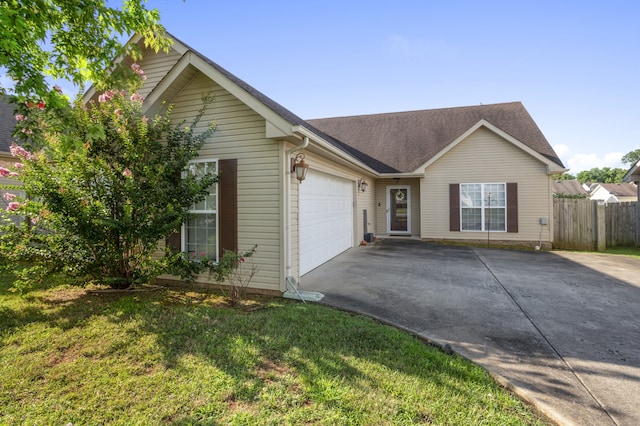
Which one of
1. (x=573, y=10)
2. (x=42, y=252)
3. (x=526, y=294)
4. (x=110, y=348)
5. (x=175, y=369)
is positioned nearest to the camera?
(x=175, y=369)

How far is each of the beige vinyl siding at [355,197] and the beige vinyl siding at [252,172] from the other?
1.36 ft

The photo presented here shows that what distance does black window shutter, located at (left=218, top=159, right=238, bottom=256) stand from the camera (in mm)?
5641

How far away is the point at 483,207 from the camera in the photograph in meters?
11.4

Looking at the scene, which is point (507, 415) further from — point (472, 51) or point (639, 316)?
point (472, 51)

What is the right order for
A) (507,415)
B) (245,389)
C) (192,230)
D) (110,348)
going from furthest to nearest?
(192,230)
(110,348)
(245,389)
(507,415)

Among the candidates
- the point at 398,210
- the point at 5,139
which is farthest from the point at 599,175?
the point at 5,139

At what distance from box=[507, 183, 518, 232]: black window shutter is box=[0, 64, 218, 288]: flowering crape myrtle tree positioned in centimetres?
1091

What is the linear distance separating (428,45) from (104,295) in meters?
10.8

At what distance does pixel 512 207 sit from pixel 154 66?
1269 cm

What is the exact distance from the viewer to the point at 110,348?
3.36 metres

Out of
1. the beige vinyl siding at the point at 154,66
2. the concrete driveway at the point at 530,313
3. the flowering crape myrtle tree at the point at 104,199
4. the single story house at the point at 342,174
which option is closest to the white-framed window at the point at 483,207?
the single story house at the point at 342,174

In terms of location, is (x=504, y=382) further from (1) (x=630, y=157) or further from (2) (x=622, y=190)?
(1) (x=630, y=157)

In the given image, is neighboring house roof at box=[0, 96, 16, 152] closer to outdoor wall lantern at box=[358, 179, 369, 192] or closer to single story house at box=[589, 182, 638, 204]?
outdoor wall lantern at box=[358, 179, 369, 192]

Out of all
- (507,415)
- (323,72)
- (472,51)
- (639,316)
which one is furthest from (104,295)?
(472,51)
